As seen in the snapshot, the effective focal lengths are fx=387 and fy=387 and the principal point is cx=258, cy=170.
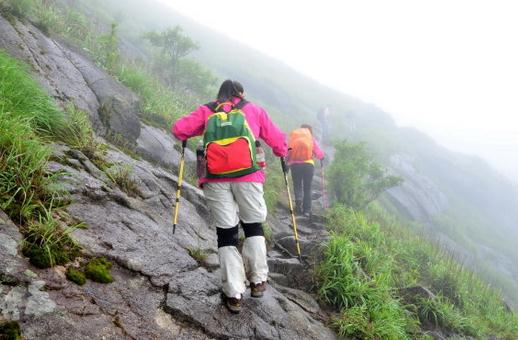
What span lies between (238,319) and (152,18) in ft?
171

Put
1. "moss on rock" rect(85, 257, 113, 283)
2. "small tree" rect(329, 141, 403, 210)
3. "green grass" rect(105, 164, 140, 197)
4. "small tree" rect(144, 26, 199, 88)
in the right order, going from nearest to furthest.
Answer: "moss on rock" rect(85, 257, 113, 283)
"green grass" rect(105, 164, 140, 197)
"small tree" rect(329, 141, 403, 210)
"small tree" rect(144, 26, 199, 88)

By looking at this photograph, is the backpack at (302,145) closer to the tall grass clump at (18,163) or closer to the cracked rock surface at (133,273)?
the cracked rock surface at (133,273)

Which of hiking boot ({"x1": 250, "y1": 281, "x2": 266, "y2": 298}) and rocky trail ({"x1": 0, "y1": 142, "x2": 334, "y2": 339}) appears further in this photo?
hiking boot ({"x1": 250, "y1": 281, "x2": 266, "y2": 298})

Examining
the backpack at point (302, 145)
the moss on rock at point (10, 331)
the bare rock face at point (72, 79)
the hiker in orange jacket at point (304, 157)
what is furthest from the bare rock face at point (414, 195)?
the moss on rock at point (10, 331)

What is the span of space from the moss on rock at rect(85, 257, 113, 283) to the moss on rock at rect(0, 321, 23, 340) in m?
0.96

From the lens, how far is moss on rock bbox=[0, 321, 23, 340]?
2.77 metres

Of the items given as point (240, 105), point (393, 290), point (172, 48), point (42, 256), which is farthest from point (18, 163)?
point (172, 48)

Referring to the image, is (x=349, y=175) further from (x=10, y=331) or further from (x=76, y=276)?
(x=10, y=331)

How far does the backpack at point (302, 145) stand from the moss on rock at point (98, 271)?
7761mm

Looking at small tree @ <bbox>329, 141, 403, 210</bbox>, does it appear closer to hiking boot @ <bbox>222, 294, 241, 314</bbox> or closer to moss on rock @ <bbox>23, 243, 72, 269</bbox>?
hiking boot @ <bbox>222, 294, 241, 314</bbox>

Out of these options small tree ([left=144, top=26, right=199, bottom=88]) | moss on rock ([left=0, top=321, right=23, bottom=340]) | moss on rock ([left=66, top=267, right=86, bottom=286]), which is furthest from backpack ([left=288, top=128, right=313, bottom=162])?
small tree ([left=144, top=26, right=199, bottom=88])

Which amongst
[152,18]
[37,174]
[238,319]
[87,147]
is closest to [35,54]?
[87,147]

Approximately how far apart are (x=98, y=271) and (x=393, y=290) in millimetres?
6892

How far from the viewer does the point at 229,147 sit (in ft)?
14.8
